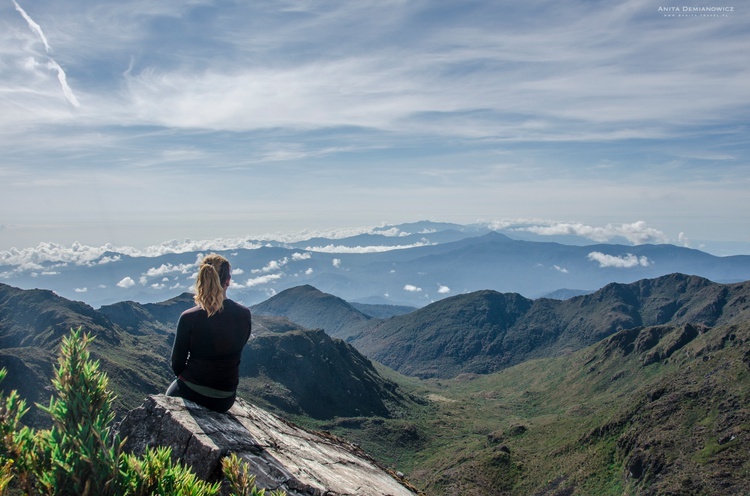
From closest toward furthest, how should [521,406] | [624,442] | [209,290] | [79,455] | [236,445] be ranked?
1. [79,455]
2. [236,445]
3. [209,290]
4. [624,442]
5. [521,406]

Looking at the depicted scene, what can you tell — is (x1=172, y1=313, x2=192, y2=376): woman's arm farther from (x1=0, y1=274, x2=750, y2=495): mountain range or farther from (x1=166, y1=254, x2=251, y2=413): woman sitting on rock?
(x1=0, y1=274, x2=750, y2=495): mountain range

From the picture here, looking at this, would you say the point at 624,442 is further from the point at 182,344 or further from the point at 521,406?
the point at 521,406

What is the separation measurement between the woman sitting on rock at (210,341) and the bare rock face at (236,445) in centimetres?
43

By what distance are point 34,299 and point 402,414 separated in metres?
157

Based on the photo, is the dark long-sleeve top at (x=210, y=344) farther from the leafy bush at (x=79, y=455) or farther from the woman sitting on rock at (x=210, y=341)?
the leafy bush at (x=79, y=455)

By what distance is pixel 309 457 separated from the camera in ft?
43.2

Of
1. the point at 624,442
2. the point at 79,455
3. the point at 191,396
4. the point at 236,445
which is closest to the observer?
the point at 79,455

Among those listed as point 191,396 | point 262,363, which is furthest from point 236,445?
point 262,363

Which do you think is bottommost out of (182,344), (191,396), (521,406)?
(521,406)

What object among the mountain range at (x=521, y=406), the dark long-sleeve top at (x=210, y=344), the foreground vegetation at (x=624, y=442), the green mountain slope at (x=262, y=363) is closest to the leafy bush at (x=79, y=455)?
the dark long-sleeve top at (x=210, y=344)

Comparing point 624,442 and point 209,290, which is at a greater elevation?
point 209,290

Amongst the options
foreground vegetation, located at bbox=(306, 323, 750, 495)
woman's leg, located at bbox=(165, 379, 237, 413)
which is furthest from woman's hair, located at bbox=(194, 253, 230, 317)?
foreground vegetation, located at bbox=(306, 323, 750, 495)

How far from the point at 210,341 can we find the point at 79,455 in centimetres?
503

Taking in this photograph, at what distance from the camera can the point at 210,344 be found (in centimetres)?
1061
